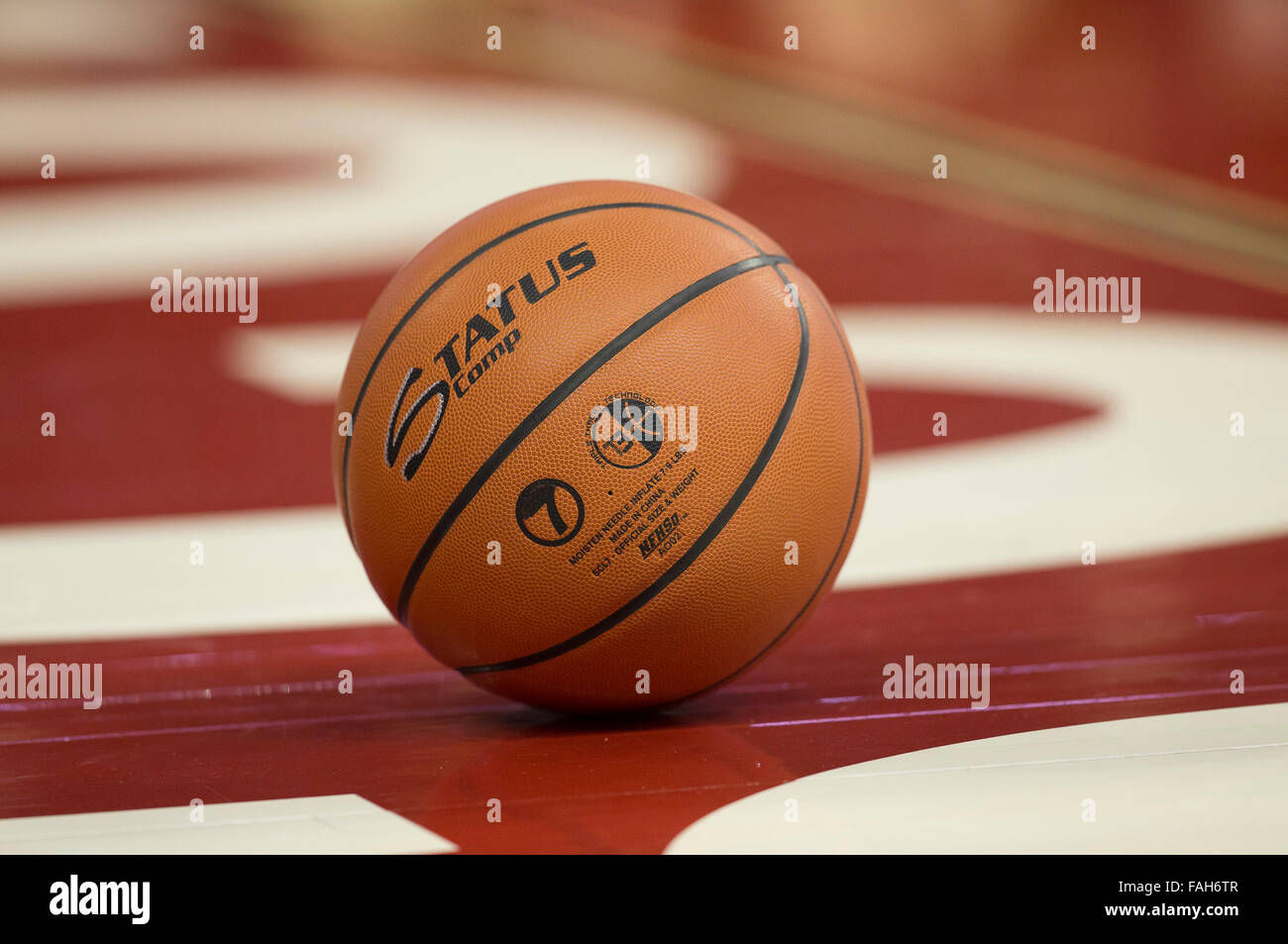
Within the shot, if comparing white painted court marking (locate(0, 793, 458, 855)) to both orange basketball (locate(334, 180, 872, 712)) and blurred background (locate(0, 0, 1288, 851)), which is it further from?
orange basketball (locate(334, 180, 872, 712))


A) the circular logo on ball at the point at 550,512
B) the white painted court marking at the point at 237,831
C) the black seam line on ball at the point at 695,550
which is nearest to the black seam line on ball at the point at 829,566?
the black seam line on ball at the point at 695,550

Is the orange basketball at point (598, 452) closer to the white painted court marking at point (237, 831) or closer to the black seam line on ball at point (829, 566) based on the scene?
the black seam line on ball at point (829, 566)

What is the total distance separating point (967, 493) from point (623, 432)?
9.19 ft

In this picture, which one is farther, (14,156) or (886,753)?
(14,156)

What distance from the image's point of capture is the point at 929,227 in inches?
281

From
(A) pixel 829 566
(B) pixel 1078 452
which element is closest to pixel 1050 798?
(A) pixel 829 566

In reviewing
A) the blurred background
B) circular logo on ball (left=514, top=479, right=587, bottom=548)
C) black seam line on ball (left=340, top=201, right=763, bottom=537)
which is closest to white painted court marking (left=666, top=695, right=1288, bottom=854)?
the blurred background

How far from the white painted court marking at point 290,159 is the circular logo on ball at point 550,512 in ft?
14.3

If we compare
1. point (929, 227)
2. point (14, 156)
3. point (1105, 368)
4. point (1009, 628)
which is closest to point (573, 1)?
point (929, 227)

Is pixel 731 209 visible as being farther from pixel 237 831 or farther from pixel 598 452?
pixel 237 831

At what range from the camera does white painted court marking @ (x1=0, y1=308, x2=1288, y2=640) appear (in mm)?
4090

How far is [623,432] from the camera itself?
2.44 meters

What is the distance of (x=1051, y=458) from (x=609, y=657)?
10.3ft

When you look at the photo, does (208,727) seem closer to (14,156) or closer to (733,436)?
(733,436)
